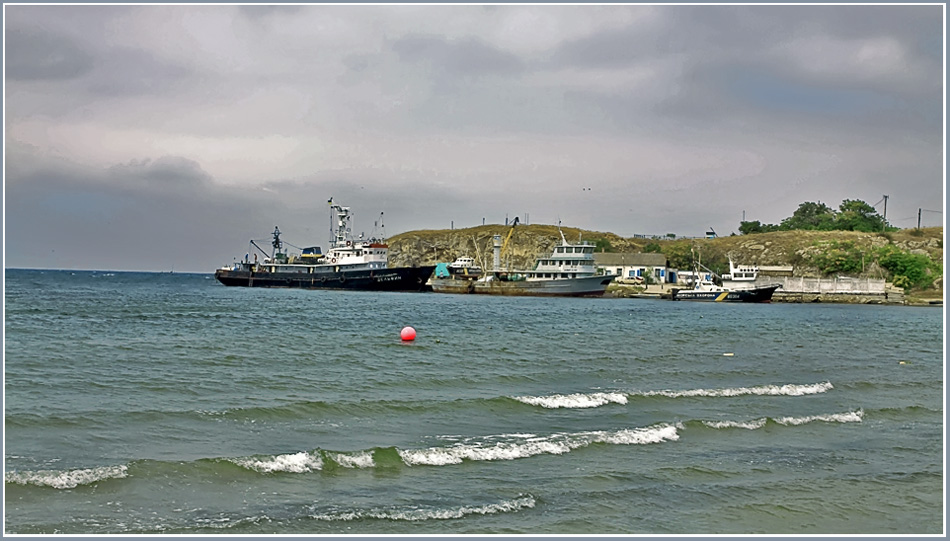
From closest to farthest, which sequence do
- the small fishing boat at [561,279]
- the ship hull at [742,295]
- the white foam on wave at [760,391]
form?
the white foam on wave at [760,391] → the ship hull at [742,295] → the small fishing boat at [561,279]

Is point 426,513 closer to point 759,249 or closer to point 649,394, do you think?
point 649,394

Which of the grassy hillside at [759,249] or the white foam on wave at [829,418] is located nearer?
the white foam on wave at [829,418]

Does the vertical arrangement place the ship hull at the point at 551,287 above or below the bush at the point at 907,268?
below

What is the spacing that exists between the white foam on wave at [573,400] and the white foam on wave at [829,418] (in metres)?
3.44

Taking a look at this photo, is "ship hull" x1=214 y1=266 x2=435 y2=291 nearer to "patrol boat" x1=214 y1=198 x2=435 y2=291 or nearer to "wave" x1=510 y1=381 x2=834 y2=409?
"patrol boat" x1=214 y1=198 x2=435 y2=291

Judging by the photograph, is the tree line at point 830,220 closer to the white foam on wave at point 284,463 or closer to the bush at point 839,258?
the bush at point 839,258

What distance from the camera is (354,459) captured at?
12125mm

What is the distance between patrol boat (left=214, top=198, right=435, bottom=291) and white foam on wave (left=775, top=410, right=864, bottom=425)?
83.1 m

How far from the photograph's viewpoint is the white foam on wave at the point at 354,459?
39.1 feet

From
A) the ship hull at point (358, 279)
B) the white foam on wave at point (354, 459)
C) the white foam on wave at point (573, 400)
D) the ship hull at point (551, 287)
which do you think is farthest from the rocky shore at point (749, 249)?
the white foam on wave at point (354, 459)

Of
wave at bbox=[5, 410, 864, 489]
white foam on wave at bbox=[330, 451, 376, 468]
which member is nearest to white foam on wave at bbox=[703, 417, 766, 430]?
wave at bbox=[5, 410, 864, 489]

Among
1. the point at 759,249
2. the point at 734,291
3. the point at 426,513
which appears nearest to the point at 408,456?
the point at 426,513

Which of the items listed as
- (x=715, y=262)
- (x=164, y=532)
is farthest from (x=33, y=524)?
(x=715, y=262)

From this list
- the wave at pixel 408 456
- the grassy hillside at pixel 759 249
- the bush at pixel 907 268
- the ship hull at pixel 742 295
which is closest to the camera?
the wave at pixel 408 456
